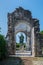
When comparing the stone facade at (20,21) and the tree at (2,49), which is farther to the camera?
the stone facade at (20,21)

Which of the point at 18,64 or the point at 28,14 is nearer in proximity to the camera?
the point at 18,64

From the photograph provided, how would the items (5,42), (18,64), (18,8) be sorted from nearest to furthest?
(18,64)
(5,42)
(18,8)

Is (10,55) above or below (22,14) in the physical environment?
below

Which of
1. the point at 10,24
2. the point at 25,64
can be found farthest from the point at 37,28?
the point at 25,64

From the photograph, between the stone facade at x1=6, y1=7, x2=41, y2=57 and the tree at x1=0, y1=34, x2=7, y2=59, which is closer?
the tree at x1=0, y1=34, x2=7, y2=59

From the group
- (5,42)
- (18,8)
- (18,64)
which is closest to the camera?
(18,64)

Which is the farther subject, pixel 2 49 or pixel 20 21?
pixel 20 21

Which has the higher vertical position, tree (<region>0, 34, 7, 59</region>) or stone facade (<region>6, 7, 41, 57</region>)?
stone facade (<region>6, 7, 41, 57</region>)

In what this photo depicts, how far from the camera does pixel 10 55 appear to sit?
15.6 metres

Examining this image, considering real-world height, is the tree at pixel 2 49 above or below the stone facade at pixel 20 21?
below

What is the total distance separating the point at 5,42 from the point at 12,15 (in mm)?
2664

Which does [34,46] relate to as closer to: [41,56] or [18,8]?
[41,56]

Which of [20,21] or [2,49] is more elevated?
[20,21]

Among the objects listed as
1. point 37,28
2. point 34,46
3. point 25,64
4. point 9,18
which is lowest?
point 25,64
